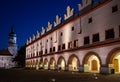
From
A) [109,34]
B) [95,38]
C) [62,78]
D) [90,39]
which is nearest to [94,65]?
[90,39]

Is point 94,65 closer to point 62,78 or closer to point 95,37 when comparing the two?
point 95,37

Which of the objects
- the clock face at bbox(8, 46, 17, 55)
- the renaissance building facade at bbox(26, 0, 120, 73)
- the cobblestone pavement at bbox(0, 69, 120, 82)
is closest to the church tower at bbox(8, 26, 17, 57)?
the clock face at bbox(8, 46, 17, 55)

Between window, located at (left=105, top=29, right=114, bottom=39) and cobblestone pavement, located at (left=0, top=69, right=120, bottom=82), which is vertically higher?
window, located at (left=105, top=29, right=114, bottom=39)

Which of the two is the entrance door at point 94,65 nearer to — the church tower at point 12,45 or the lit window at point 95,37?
the lit window at point 95,37

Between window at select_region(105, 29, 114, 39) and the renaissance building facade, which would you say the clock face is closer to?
the renaissance building facade

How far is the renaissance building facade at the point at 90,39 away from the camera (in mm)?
26266

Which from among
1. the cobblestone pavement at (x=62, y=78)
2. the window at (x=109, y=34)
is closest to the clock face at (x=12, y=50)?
the cobblestone pavement at (x=62, y=78)

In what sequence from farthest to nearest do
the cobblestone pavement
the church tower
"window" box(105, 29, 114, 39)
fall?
the church tower, "window" box(105, 29, 114, 39), the cobblestone pavement

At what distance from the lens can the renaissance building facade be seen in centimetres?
2627

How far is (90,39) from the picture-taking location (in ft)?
103

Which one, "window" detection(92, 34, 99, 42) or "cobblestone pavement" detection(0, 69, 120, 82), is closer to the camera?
"cobblestone pavement" detection(0, 69, 120, 82)

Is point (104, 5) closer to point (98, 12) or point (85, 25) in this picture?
point (98, 12)

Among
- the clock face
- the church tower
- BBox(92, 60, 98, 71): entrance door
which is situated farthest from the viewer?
the church tower

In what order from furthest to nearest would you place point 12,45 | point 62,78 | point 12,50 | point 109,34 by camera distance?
point 12,45
point 12,50
point 109,34
point 62,78
